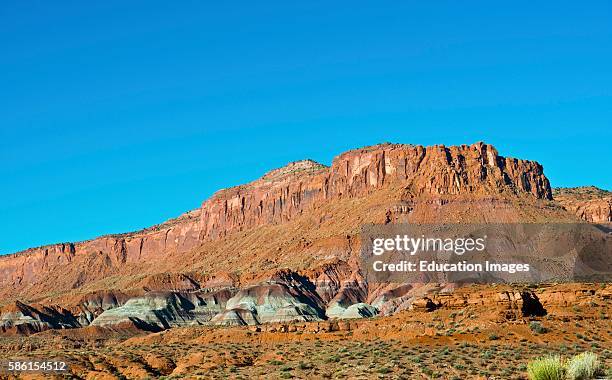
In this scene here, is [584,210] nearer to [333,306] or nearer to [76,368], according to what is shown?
[333,306]

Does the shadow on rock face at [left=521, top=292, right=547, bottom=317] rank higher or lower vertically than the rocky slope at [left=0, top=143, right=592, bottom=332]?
lower

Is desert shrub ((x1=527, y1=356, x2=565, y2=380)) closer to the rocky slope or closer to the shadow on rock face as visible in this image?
the shadow on rock face

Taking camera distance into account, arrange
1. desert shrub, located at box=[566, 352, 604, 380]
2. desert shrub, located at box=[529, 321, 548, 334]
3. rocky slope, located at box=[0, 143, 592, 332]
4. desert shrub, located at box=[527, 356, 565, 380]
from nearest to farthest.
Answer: desert shrub, located at box=[566, 352, 604, 380] → desert shrub, located at box=[527, 356, 565, 380] → desert shrub, located at box=[529, 321, 548, 334] → rocky slope, located at box=[0, 143, 592, 332]

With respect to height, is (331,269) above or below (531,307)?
above

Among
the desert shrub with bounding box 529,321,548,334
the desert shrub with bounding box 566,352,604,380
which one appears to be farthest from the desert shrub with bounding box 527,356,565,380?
the desert shrub with bounding box 529,321,548,334

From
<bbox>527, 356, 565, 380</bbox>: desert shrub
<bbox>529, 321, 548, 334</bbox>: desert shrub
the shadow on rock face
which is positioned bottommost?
<bbox>527, 356, 565, 380</bbox>: desert shrub

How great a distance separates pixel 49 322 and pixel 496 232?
80.5 metres

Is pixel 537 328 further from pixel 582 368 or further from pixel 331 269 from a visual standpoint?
pixel 331 269

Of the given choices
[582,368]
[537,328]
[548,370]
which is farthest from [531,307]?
[548,370]

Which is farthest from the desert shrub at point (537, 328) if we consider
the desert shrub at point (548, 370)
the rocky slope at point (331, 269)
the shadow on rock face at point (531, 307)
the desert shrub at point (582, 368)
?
the rocky slope at point (331, 269)

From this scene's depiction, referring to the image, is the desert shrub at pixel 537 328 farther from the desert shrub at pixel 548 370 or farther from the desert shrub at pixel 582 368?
the desert shrub at pixel 548 370

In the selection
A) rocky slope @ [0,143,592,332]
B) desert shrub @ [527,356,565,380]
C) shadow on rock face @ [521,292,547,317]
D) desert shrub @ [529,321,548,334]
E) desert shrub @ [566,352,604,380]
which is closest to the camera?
desert shrub @ [566,352,604,380]

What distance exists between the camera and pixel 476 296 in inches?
2141

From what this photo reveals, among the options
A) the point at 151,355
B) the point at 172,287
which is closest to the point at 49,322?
the point at 172,287
